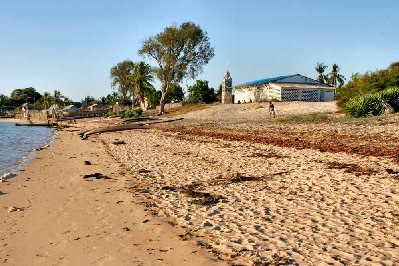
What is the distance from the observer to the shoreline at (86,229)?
5969mm

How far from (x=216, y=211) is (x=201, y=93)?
283 ft

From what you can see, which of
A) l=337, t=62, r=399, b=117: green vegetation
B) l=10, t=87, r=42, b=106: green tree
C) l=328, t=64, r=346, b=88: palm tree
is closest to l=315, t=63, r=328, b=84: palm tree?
l=328, t=64, r=346, b=88: palm tree

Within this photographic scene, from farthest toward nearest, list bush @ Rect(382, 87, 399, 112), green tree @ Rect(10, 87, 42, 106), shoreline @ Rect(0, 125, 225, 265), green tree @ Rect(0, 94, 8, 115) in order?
1. green tree @ Rect(10, 87, 42, 106)
2. green tree @ Rect(0, 94, 8, 115)
3. bush @ Rect(382, 87, 399, 112)
4. shoreline @ Rect(0, 125, 225, 265)

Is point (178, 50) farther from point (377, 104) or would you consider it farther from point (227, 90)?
point (377, 104)

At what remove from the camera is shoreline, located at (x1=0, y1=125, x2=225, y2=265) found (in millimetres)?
5969

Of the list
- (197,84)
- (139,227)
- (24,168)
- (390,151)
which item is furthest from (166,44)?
(139,227)

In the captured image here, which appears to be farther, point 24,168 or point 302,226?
point 24,168

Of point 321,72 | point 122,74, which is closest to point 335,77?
point 321,72

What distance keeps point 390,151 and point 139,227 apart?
11044mm

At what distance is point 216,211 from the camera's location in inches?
316

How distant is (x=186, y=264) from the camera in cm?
552

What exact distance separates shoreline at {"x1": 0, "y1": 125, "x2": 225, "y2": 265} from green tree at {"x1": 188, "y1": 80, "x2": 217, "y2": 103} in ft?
265

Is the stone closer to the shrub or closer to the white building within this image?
the shrub

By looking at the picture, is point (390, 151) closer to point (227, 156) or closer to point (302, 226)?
point (227, 156)
